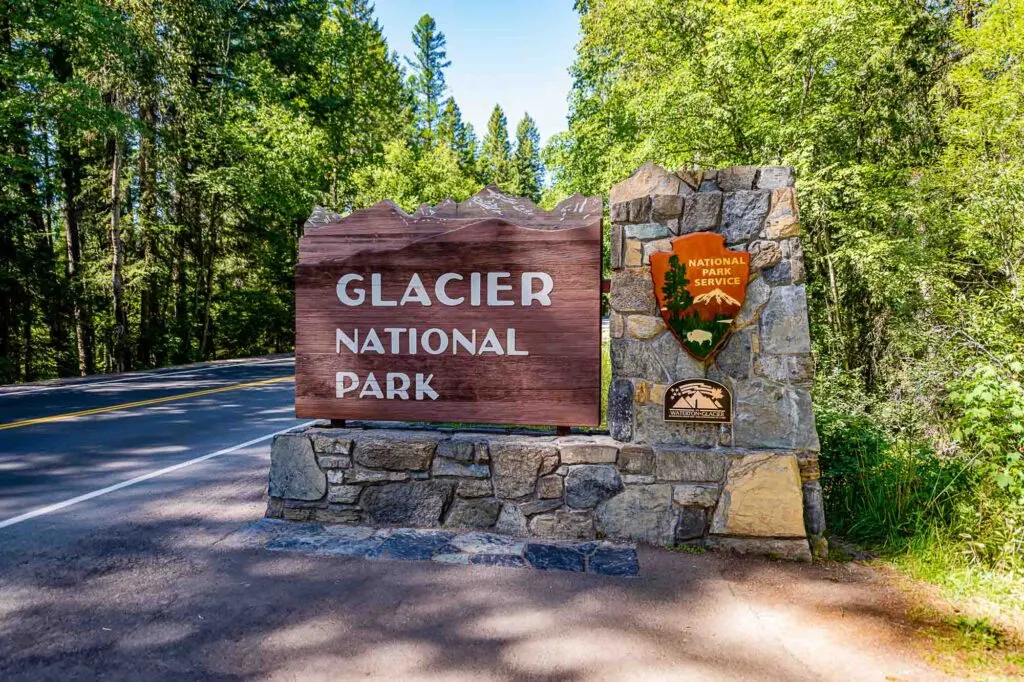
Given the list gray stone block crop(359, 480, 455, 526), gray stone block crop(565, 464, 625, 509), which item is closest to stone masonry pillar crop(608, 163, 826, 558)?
gray stone block crop(565, 464, 625, 509)

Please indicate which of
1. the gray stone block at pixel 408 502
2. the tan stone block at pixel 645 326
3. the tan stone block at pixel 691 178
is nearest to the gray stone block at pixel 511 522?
the gray stone block at pixel 408 502

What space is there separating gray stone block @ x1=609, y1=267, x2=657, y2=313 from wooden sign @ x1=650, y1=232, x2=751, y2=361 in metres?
0.08

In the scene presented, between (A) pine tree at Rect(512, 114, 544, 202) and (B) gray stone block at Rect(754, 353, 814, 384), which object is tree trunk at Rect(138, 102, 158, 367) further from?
(A) pine tree at Rect(512, 114, 544, 202)

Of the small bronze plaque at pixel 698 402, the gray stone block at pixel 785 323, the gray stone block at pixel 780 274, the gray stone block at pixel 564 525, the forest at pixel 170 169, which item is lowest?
the gray stone block at pixel 564 525

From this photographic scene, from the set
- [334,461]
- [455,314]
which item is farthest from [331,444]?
[455,314]

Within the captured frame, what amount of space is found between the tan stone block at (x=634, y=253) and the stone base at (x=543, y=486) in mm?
1192

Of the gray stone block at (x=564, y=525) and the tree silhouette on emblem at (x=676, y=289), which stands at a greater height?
the tree silhouette on emblem at (x=676, y=289)

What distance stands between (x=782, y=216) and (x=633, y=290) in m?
1.01

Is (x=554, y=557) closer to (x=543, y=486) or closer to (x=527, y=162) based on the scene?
(x=543, y=486)

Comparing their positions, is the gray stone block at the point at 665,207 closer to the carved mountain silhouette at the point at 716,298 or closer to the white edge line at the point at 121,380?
the carved mountain silhouette at the point at 716,298

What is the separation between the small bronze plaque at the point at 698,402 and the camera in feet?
11.6

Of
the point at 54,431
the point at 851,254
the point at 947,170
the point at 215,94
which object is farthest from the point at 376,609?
the point at 215,94

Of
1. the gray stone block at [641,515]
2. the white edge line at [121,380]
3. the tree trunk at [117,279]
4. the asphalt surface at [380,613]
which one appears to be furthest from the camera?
the tree trunk at [117,279]

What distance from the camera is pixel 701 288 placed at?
352 cm
